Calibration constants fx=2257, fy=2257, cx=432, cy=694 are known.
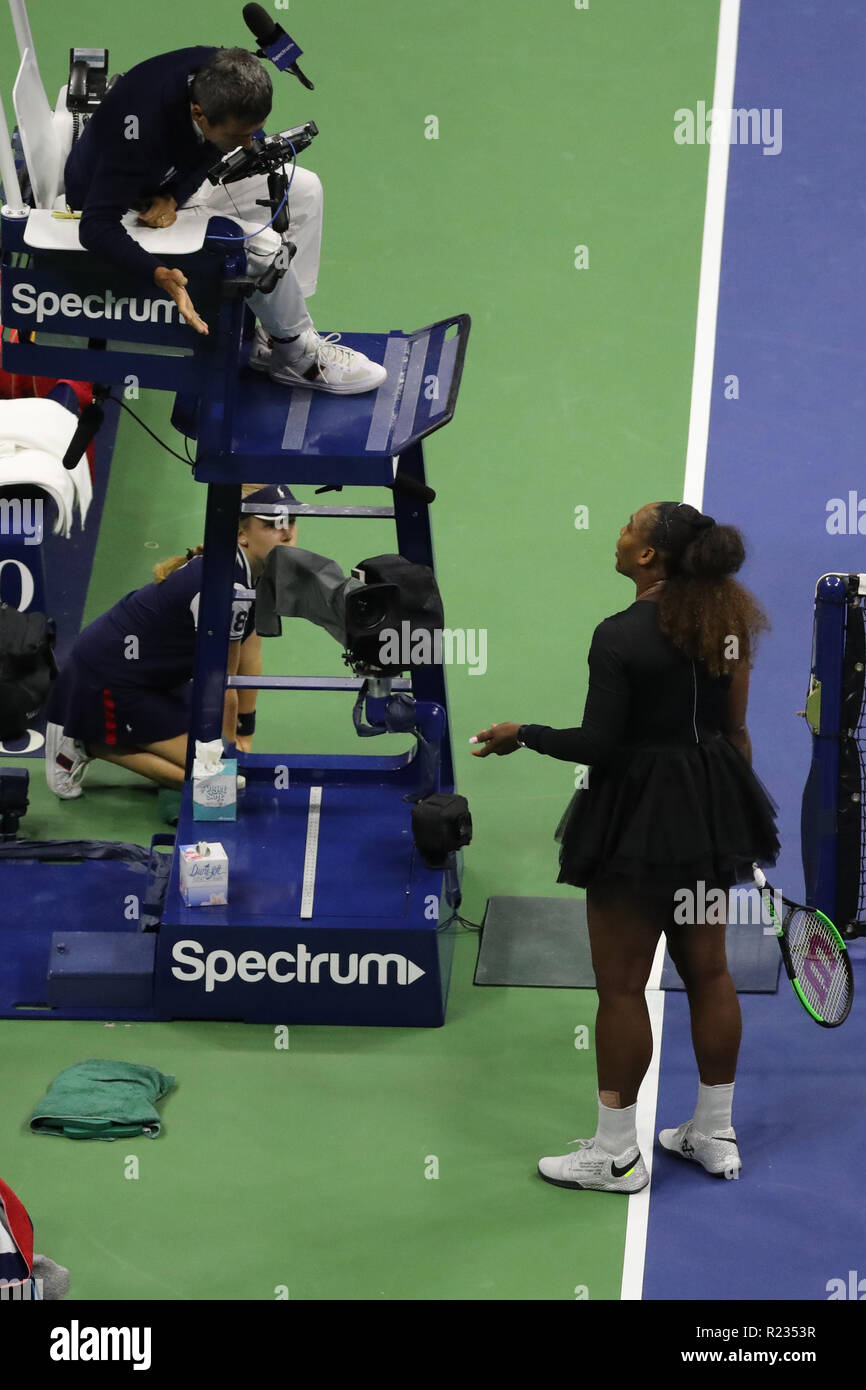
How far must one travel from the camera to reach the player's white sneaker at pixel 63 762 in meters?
9.98

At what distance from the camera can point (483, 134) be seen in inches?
561

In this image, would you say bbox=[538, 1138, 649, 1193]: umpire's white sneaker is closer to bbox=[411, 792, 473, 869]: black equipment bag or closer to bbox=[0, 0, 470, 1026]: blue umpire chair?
bbox=[0, 0, 470, 1026]: blue umpire chair

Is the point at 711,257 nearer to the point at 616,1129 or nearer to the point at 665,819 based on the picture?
the point at 665,819

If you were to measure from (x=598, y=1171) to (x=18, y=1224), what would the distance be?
1.98 m

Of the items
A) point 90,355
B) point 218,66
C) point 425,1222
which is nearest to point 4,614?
point 90,355

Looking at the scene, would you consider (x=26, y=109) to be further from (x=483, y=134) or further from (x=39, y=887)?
(x=483, y=134)

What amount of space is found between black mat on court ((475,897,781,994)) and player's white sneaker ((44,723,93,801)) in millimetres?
2037

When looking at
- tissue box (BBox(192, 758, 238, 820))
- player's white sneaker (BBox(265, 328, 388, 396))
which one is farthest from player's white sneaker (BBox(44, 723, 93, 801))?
player's white sneaker (BBox(265, 328, 388, 396))

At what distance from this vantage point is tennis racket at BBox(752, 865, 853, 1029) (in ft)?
24.9

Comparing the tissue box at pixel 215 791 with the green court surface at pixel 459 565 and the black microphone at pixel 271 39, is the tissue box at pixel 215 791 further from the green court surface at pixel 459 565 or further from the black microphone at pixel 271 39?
the black microphone at pixel 271 39

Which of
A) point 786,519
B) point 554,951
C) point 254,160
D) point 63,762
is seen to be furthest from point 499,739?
point 786,519

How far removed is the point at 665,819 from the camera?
704cm

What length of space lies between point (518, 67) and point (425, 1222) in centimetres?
943

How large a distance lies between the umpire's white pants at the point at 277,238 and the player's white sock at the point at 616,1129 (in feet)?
10.3
